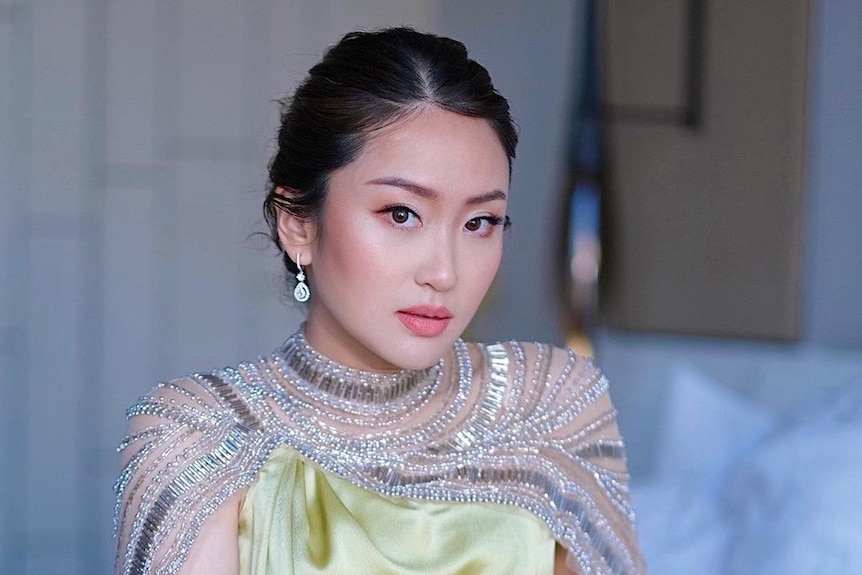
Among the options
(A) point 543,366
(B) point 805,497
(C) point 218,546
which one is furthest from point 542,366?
(B) point 805,497

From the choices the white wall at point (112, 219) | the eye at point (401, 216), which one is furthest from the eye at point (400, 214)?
the white wall at point (112, 219)

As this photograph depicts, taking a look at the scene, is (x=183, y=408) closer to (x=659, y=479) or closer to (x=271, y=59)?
(x=659, y=479)

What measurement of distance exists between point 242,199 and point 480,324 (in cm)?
56

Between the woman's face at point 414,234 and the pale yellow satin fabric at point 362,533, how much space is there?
16 centimetres

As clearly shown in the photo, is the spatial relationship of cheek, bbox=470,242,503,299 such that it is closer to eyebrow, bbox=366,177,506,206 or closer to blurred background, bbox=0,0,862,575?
eyebrow, bbox=366,177,506,206

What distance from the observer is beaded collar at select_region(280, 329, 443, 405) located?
153 cm

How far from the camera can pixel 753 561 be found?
212 centimetres

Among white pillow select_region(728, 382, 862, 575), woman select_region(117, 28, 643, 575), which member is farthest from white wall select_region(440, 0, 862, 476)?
woman select_region(117, 28, 643, 575)

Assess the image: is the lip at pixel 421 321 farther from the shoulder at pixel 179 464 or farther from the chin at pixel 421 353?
the shoulder at pixel 179 464

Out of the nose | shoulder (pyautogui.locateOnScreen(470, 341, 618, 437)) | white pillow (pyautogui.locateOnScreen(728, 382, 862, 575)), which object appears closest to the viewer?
the nose

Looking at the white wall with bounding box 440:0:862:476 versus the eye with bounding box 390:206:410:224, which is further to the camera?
the white wall with bounding box 440:0:862:476

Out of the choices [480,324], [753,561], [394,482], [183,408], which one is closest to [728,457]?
[753,561]

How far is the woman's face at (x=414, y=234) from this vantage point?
141 centimetres

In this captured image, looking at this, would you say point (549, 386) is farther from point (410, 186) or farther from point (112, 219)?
point (112, 219)
